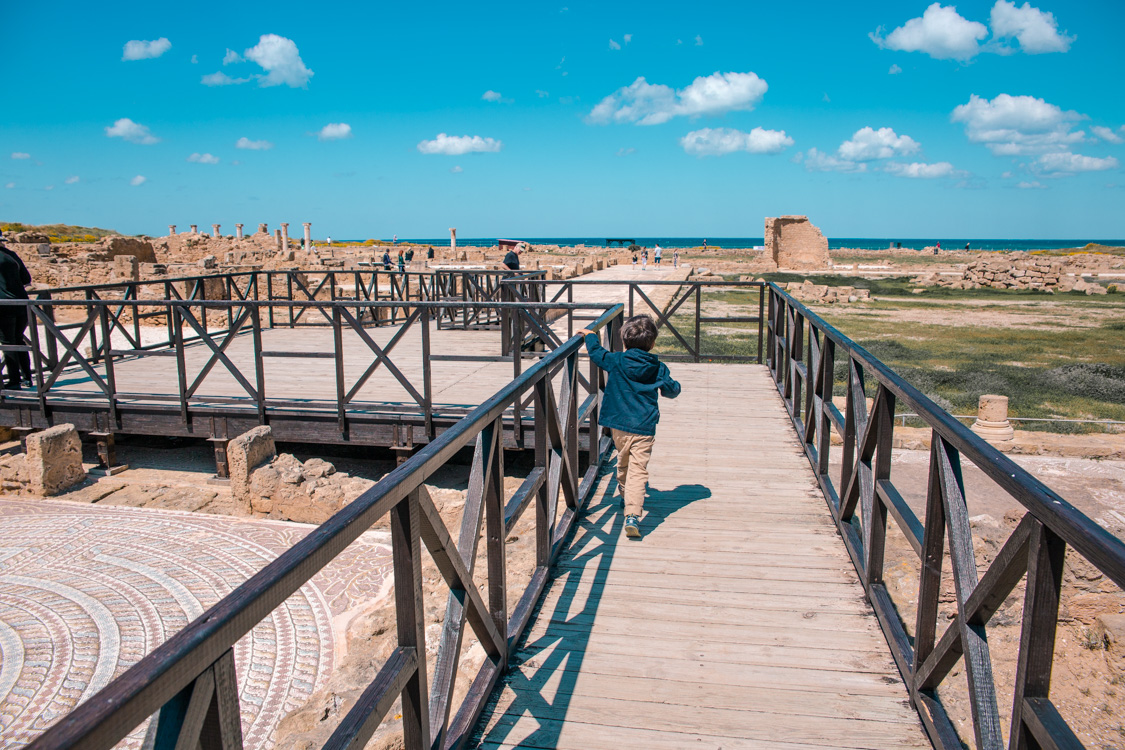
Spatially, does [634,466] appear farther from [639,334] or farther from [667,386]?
[639,334]

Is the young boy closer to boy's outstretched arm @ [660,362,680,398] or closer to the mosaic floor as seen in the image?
boy's outstretched arm @ [660,362,680,398]

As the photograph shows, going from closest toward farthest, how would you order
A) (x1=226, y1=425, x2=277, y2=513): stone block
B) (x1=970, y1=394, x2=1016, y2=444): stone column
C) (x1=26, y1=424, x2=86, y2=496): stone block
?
(x1=226, y1=425, x2=277, y2=513): stone block, (x1=26, y1=424, x2=86, y2=496): stone block, (x1=970, y1=394, x2=1016, y2=444): stone column

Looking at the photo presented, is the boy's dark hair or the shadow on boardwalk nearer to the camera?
the shadow on boardwalk

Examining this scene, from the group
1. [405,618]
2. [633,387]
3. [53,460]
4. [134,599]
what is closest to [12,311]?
[53,460]

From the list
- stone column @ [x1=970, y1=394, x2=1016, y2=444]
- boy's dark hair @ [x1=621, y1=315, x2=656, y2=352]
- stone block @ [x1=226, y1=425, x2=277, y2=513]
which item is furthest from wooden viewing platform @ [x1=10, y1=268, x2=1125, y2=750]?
stone column @ [x1=970, y1=394, x2=1016, y2=444]

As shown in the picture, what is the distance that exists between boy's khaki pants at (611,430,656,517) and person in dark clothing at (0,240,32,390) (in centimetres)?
782

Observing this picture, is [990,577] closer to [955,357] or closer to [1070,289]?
[955,357]

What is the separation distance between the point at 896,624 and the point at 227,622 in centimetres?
258

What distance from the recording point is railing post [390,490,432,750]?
1851 millimetres

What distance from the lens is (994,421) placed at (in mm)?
9492

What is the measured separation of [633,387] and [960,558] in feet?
7.27

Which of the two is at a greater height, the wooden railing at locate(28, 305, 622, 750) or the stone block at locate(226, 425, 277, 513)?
the wooden railing at locate(28, 305, 622, 750)

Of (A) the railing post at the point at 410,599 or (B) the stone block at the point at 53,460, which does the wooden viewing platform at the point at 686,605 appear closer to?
(A) the railing post at the point at 410,599

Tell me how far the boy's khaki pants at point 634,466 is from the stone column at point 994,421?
7.02 metres
